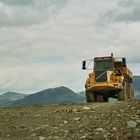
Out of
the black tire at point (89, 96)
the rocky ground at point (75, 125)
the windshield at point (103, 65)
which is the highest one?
the windshield at point (103, 65)

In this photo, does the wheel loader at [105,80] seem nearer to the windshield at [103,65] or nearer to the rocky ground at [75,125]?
the windshield at [103,65]

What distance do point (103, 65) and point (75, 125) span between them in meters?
19.5

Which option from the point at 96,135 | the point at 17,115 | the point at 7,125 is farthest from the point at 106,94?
the point at 96,135

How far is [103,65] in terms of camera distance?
37531 millimetres

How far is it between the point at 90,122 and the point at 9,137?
3032mm

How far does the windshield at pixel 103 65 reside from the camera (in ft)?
123

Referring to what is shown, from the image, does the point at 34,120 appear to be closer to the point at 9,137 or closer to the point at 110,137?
the point at 9,137

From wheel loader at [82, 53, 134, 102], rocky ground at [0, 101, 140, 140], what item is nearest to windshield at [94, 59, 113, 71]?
wheel loader at [82, 53, 134, 102]

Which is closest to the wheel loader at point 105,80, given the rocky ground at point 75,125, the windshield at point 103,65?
the windshield at point 103,65

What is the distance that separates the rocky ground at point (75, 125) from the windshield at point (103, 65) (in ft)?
49.1

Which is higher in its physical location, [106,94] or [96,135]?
[106,94]

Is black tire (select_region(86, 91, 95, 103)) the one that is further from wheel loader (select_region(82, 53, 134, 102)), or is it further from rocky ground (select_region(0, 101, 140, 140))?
rocky ground (select_region(0, 101, 140, 140))

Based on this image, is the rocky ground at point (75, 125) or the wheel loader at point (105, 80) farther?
the wheel loader at point (105, 80)

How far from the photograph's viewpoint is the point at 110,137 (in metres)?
16.1
